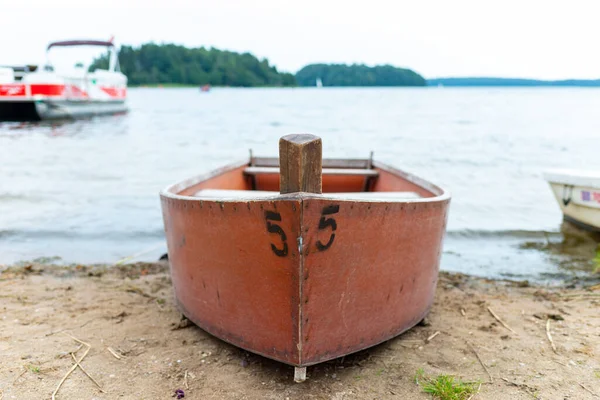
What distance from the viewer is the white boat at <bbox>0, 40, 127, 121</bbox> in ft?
87.1

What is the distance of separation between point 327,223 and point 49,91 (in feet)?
94.8

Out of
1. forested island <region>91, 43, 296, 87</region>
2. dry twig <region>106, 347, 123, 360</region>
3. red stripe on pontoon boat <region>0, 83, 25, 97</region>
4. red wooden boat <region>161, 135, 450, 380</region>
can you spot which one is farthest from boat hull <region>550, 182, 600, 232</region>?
forested island <region>91, 43, 296, 87</region>

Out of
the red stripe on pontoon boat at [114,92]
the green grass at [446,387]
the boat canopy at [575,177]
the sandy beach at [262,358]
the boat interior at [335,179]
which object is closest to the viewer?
the green grass at [446,387]

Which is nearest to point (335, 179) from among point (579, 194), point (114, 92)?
point (579, 194)

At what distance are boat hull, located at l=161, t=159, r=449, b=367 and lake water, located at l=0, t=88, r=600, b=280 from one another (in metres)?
3.28

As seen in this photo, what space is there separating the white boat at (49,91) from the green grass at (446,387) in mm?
28567

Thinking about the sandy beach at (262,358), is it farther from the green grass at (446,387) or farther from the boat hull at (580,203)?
the boat hull at (580,203)

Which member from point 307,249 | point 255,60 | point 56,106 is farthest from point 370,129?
point 255,60

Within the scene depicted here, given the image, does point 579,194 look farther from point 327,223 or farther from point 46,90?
point 46,90

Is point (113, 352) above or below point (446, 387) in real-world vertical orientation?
below

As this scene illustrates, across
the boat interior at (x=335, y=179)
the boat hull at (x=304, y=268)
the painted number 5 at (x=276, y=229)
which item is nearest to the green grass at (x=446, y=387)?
the boat hull at (x=304, y=268)

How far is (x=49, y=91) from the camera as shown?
2722cm

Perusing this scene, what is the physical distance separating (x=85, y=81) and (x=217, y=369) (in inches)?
1247

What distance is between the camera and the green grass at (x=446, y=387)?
2852mm
